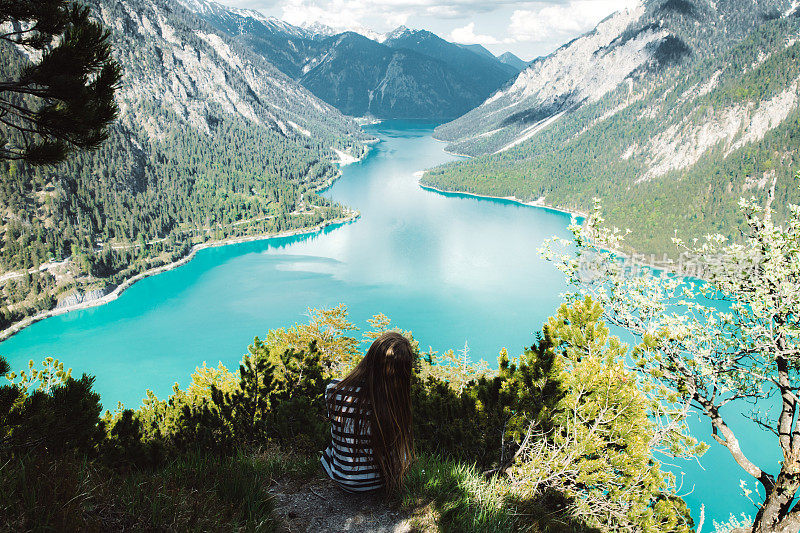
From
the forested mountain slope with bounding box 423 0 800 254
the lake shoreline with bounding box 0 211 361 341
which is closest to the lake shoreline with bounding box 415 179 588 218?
the forested mountain slope with bounding box 423 0 800 254

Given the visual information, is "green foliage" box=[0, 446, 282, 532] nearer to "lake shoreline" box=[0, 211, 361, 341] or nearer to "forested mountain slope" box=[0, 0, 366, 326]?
"forested mountain slope" box=[0, 0, 366, 326]

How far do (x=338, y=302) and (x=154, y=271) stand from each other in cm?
4934

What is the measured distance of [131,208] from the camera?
5212 inches

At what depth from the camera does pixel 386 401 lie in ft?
16.0

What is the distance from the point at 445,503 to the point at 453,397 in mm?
5293

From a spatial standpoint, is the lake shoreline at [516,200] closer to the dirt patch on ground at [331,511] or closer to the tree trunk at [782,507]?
the tree trunk at [782,507]

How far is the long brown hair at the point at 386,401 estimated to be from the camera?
15.6ft

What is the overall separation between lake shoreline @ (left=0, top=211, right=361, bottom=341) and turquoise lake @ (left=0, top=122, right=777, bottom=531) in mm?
1849

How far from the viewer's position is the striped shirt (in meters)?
5.11

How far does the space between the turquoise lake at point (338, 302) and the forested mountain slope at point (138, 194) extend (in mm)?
11377

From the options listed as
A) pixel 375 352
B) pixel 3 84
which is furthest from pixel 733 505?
pixel 3 84

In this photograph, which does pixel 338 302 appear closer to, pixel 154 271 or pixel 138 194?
pixel 154 271

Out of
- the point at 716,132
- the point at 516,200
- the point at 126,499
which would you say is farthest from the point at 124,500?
the point at 716,132

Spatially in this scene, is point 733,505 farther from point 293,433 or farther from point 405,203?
point 405,203
